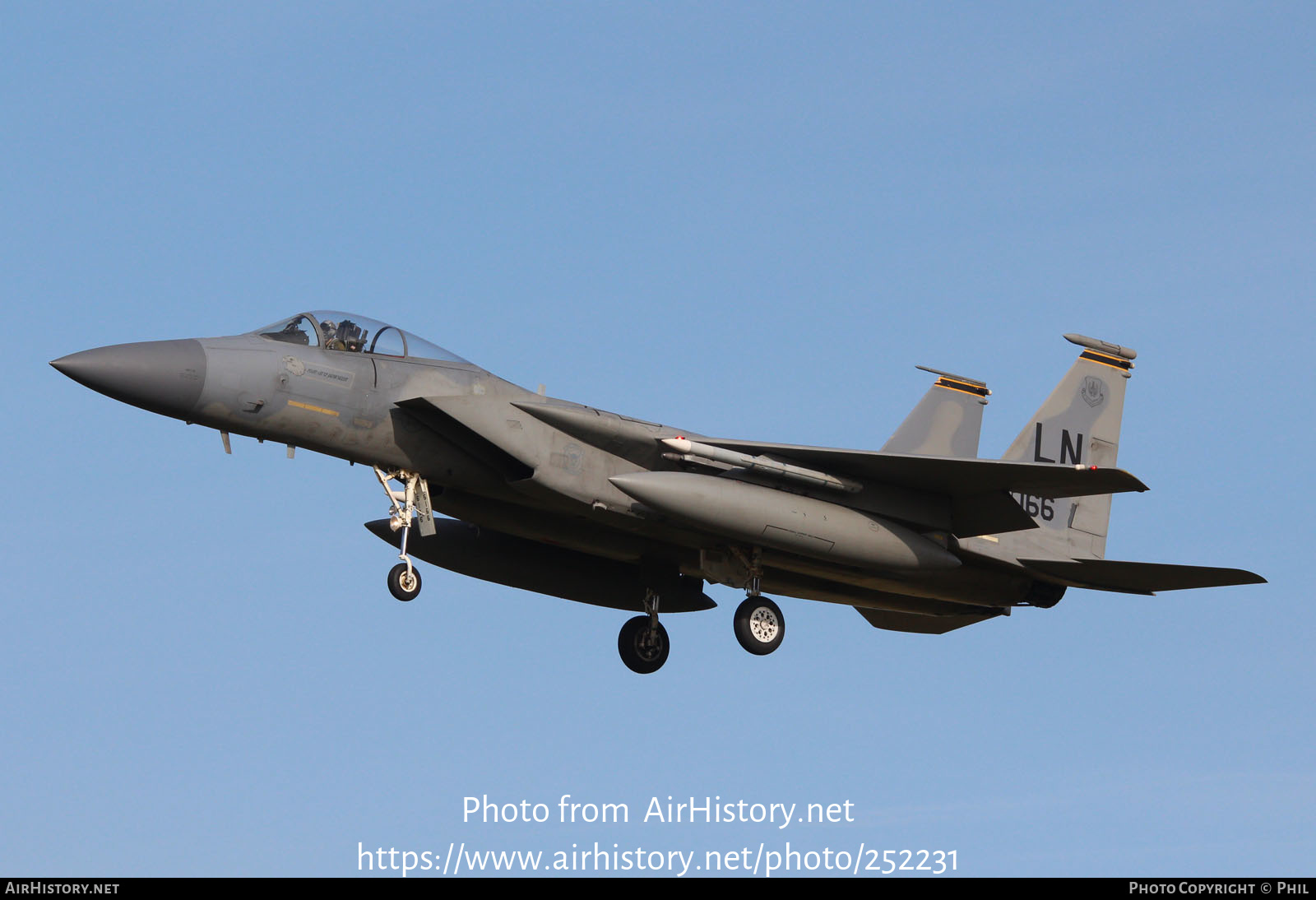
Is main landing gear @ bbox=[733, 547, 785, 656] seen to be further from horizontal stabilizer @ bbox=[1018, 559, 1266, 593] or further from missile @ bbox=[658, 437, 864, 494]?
horizontal stabilizer @ bbox=[1018, 559, 1266, 593]

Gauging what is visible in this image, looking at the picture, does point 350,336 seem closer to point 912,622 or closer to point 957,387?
point 957,387

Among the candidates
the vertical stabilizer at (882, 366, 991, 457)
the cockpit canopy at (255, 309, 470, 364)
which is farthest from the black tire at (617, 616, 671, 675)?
the cockpit canopy at (255, 309, 470, 364)

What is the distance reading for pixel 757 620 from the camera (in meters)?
19.3

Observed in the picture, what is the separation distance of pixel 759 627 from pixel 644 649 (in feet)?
6.53

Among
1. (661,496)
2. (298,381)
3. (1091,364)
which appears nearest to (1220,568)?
(1091,364)

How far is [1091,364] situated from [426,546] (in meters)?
9.40

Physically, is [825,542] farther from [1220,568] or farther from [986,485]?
[1220,568]

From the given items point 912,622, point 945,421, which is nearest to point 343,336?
point 945,421

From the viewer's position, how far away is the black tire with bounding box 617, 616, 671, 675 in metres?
20.7

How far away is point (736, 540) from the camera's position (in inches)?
718

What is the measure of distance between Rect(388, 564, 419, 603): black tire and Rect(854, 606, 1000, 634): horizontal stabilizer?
25.2 feet

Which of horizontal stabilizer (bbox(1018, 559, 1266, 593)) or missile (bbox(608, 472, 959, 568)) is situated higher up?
horizontal stabilizer (bbox(1018, 559, 1266, 593))

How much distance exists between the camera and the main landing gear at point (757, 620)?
19.3 meters
